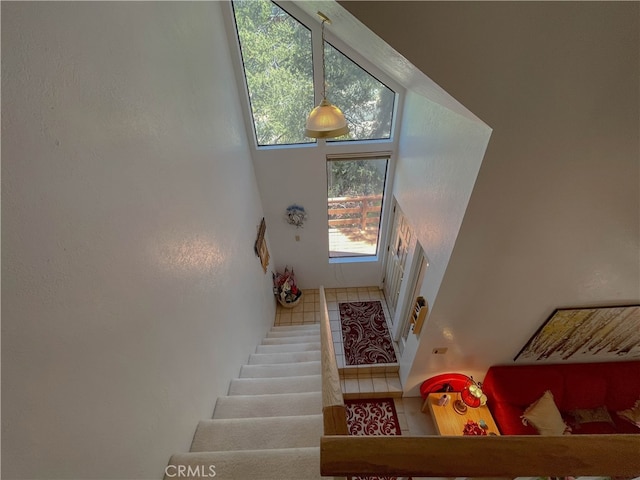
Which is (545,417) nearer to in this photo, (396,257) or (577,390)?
(577,390)

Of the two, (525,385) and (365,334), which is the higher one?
(365,334)

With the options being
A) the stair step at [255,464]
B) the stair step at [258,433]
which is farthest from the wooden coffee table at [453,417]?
the stair step at [255,464]

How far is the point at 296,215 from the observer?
4340 millimetres

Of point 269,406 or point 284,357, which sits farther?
point 284,357

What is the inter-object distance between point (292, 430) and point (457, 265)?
4.96 feet

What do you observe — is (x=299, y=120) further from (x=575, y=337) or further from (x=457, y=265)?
(x=575, y=337)

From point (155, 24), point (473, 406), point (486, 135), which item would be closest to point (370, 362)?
point (473, 406)

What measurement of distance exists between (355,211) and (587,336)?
293cm

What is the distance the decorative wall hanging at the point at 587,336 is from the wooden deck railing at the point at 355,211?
8.15 ft

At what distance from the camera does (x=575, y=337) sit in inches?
107

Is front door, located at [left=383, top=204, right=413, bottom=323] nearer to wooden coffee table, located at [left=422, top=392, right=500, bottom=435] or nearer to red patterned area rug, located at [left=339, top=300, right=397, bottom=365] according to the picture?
red patterned area rug, located at [left=339, top=300, right=397, bottom=365]

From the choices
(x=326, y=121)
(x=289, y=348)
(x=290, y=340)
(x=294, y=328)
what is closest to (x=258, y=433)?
(x=289, y=348)

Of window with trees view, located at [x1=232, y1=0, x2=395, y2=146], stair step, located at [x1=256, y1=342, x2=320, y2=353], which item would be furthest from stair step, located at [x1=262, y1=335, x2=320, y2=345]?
window with trees view, located at [x1=232, y1=0, x2=395, y2=146]

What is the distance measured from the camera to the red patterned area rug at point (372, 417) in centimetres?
328
